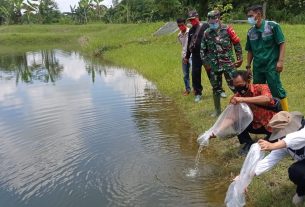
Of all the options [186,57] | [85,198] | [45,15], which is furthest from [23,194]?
[45,15]

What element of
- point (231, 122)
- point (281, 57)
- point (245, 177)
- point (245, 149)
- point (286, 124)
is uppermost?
point (281, 57)

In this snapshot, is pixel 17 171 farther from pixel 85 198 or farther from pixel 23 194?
pixel 85 198

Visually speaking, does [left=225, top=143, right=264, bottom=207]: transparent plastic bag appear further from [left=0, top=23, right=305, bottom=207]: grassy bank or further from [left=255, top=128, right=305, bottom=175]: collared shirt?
[left=0, top=23, right=305, bottom=207]: grassy bank

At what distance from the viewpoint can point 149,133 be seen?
25.6ft

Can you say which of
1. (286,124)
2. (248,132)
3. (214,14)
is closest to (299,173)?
(286,124)

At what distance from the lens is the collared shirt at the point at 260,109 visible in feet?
17.6

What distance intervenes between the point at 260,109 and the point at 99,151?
9.13 ft

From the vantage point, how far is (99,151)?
697 centimetres

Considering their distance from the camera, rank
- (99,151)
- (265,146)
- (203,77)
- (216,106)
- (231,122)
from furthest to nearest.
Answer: (203,77), (216,106), (99,151), (231,122), (265,146)

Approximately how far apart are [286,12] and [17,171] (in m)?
31.5

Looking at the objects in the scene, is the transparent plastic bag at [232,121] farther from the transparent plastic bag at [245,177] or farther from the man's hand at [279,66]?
the transparent plastic bag at [245,177]

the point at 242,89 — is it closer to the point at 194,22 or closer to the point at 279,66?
the point at 279,66

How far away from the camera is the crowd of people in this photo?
13.3 ft

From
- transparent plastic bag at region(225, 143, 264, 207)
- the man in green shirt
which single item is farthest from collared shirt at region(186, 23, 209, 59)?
transparent plastic bag at region(225, 143, 264, 207)
